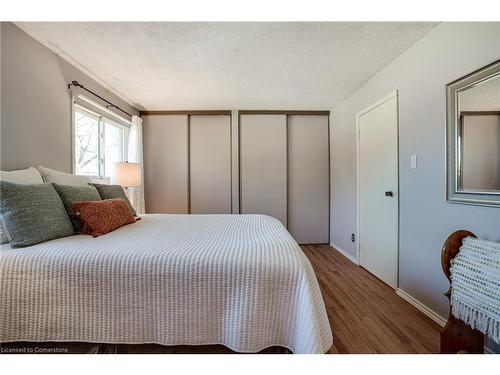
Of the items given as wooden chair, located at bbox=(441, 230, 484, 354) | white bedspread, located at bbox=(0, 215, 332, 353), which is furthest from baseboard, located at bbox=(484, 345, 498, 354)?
white bedspread, located at bbox=(0, 215, 332, 353)

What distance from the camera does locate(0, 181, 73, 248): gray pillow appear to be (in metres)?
1.17

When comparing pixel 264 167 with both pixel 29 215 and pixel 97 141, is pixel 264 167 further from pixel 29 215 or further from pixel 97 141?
pixel 29 215

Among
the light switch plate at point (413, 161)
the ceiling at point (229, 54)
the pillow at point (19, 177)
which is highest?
the ceiling at point (229, 54)

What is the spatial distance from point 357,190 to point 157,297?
2655 millimetres

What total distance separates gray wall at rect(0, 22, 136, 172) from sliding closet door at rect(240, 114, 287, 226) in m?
2.30

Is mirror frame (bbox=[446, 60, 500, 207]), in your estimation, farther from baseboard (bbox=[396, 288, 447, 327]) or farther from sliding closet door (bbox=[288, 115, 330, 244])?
sliding closet door (bbox=[288, 115, 330, 244])

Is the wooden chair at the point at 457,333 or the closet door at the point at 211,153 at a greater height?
the closet door at the point at 211,153

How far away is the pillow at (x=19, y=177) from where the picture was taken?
1260mm

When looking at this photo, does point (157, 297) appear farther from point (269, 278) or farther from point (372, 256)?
point (372, 256)

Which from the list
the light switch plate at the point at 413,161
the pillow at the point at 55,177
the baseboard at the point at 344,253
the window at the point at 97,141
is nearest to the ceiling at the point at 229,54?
the window at the point at 97,141

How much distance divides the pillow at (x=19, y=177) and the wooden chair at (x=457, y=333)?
249 cm

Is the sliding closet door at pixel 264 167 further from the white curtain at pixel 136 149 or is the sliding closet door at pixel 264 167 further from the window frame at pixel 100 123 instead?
the window frame at pixel 100 123

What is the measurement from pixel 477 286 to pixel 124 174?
10.5 feet
